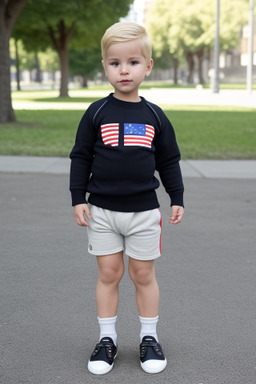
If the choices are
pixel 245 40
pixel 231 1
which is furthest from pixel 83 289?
pixel 231 1

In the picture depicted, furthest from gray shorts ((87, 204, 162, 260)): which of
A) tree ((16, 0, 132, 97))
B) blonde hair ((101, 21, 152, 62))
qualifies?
tree ((16, 0, 132, 97))

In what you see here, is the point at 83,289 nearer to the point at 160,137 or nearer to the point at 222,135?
the point at 160,137

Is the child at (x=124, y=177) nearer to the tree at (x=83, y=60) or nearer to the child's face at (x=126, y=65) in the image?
the child's face at (x=126, y=65)

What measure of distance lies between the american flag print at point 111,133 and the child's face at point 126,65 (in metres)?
0.17

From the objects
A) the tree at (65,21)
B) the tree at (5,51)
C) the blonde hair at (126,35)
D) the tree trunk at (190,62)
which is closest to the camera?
the blonde hair at (126,35)

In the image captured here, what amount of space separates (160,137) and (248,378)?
123 centimetres

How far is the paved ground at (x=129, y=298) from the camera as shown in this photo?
118 inches

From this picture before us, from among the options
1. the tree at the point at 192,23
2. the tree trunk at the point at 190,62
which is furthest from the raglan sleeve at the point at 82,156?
the tree trunk at the point at 190,62

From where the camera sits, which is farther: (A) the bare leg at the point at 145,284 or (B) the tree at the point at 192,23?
(B) the tree at the point at 192,23

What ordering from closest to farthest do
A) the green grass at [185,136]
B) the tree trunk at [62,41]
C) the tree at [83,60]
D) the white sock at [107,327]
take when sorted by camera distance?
the white sock at [107,327], the green grass at [185,136], the tree trunk at [62,41], the tree at [83,60]

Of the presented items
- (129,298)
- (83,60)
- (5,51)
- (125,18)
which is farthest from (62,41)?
(129,298)

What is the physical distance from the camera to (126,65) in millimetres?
2732

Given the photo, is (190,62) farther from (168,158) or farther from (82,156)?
(82,156)

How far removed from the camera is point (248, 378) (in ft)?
9.47
